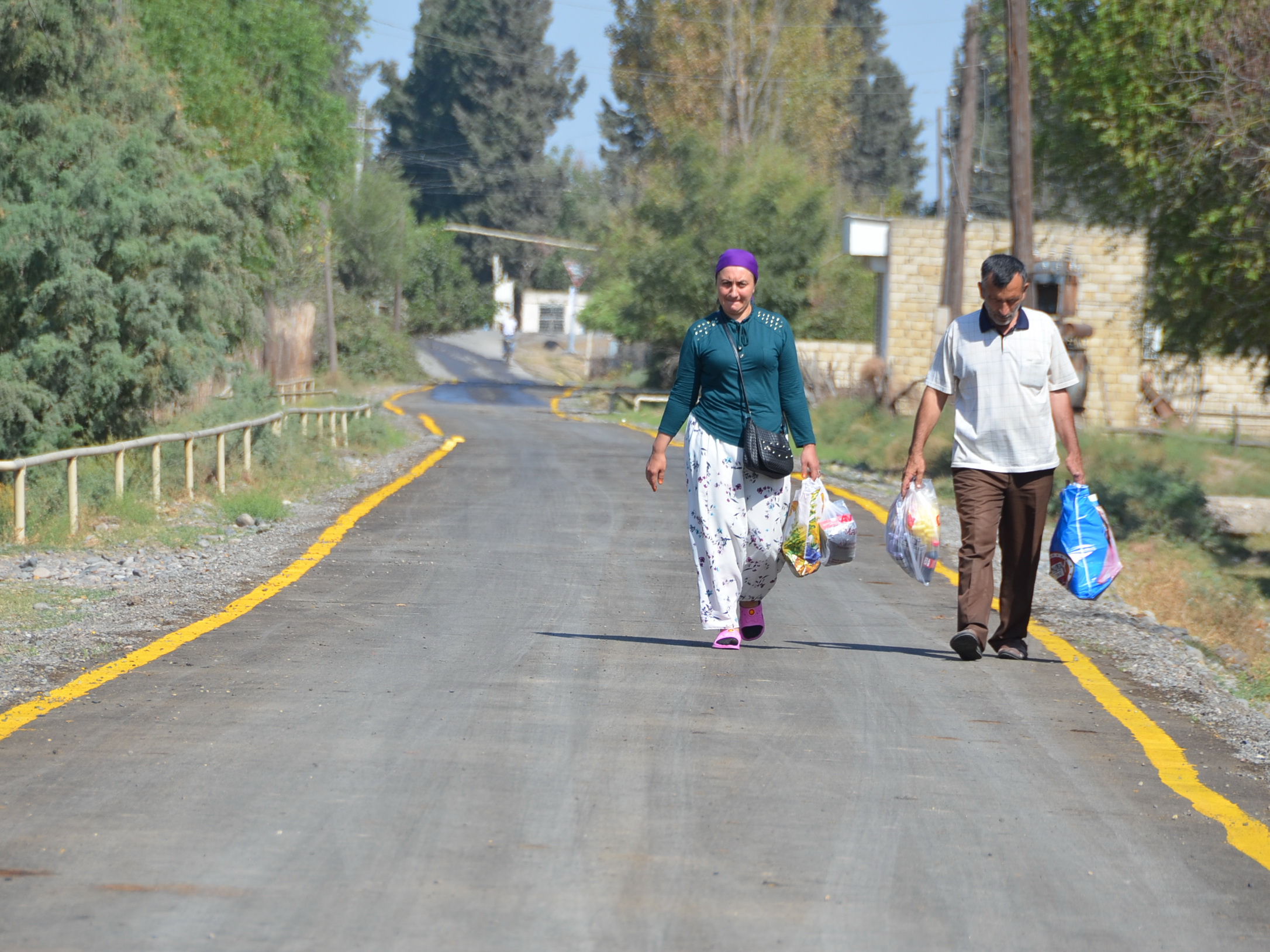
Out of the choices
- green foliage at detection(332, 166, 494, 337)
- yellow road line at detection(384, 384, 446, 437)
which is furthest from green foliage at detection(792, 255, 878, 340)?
green foliage at detection(332, 166, 494, 337)

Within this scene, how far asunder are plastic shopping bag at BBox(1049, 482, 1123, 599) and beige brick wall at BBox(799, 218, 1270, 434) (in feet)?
95.5

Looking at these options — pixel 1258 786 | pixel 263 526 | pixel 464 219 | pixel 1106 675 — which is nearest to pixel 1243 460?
pixel 263 526

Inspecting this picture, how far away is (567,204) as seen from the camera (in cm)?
9250

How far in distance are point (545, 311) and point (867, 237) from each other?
57857mm

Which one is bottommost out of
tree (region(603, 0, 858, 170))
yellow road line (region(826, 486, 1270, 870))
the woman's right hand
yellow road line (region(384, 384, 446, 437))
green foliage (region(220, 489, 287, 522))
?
yellow road line (region(384, 384, 446, 437))

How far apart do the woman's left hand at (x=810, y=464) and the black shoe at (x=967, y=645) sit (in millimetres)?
1086

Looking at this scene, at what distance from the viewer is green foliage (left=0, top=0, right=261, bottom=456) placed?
18938mm

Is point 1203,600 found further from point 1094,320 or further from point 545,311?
point 545,311

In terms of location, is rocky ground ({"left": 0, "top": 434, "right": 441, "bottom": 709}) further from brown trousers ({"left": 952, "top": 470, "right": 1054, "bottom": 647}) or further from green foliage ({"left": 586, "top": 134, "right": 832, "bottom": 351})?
green foliage ({"left": 586, "top": 134, "right": 832, "bottom": 351})

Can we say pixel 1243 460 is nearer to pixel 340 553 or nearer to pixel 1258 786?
pixel 340 553

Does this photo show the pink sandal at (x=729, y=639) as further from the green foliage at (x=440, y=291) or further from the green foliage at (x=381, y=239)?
the green foliage at (x=440, y=291)

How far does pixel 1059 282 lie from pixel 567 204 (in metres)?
58.6

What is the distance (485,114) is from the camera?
86625 mm

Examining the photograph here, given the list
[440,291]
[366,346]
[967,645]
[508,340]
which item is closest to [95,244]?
[967,645]
